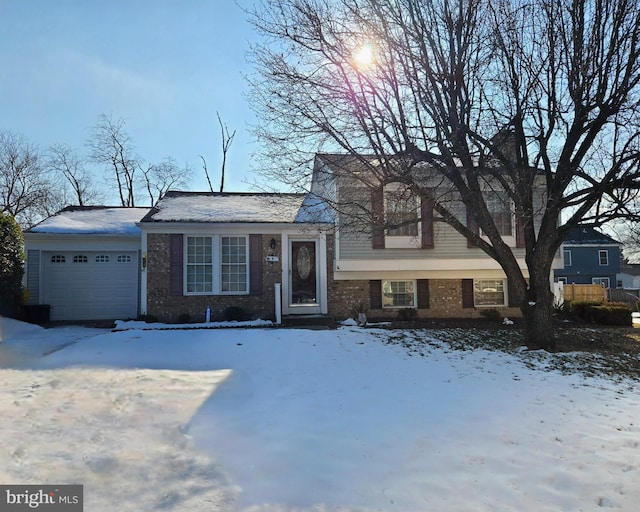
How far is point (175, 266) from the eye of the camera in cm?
1200

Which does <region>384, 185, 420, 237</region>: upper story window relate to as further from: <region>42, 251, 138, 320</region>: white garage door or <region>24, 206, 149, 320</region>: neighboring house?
<region>42, 251, 138, 320</region>: white garage door

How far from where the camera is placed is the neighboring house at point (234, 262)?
11.9 meters

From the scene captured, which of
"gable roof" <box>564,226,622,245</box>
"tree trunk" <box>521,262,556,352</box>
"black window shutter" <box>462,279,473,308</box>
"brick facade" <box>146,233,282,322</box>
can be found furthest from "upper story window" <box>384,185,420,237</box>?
"gable roof" <box>564,226,622,245</box>

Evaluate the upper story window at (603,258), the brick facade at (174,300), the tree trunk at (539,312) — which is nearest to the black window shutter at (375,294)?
the brick facade at (174,300)

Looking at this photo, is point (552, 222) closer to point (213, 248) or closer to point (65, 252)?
point (213, 248)

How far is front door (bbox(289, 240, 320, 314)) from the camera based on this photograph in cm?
1276

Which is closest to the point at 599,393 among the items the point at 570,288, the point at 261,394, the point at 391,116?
the point at 261,394

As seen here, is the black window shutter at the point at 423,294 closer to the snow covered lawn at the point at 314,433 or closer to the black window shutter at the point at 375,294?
the black window shutter at the point at 375,294

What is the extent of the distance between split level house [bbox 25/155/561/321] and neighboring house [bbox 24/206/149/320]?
30mm

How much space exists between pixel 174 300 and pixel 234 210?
3395 millimetres

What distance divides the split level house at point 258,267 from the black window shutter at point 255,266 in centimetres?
3

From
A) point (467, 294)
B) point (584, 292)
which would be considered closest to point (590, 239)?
point (584, 292)

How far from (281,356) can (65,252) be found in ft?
30.0

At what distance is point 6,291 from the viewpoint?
10180 millimetres
